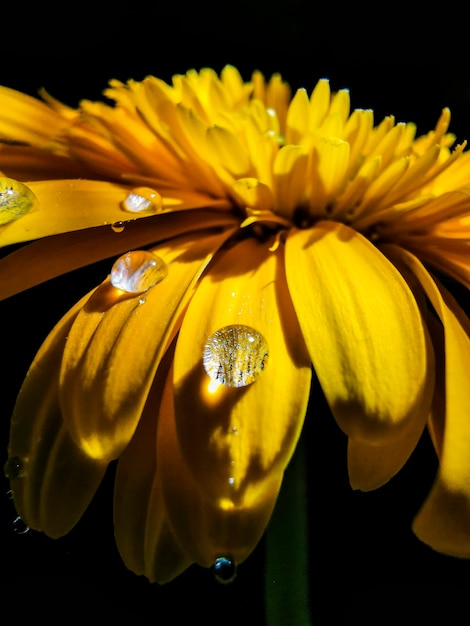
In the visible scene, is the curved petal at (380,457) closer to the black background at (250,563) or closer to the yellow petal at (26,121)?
the black background at (250,563)

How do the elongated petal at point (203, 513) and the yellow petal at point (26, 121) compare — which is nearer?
the elongated petal at point (203, 513)

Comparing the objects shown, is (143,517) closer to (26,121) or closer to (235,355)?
(235,355)

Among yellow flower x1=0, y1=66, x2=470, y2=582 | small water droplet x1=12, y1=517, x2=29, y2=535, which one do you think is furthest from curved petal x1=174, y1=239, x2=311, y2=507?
small water droplet x1=12, y1=517, x2=29, y2=535

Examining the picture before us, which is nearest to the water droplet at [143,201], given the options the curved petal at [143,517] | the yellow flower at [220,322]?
the yellow flower at [220,322]

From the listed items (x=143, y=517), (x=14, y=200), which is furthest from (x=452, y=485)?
(x=14, y=200)

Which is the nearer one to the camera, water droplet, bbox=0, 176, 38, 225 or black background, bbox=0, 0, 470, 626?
water droplet, bbox=0, 176, 38, 225

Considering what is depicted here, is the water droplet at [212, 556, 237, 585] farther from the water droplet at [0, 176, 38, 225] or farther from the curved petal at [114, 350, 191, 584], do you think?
the water droplet at [0, 176, 38, 225]

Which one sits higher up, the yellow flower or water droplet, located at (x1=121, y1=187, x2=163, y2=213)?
water droplet, located at (x1=121, y1=187, x2=163, y2=213)
